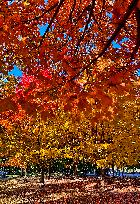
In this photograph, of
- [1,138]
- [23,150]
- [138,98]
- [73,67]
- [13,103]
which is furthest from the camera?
[1,138]

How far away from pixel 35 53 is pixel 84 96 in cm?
320

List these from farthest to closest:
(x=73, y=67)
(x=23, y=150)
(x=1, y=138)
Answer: (x=1, y=138), (x=23, y=150), (x=73, y=67)

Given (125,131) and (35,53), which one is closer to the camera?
(35,53)

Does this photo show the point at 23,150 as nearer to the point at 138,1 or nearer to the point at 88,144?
the point at 88,144

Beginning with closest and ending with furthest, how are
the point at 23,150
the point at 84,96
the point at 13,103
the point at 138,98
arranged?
A: the point at 13,103
the point at 84,96
the point at 138,98
the point at 23,150

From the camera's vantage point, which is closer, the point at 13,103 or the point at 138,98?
the point at 13,103

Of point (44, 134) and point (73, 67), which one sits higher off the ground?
point (44, 134)

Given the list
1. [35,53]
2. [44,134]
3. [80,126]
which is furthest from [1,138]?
Answer: [35,53]

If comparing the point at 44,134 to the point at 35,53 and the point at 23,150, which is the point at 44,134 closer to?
the point at 23,150

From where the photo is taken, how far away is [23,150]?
28.2 meters

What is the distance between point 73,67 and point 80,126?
17.5 metres

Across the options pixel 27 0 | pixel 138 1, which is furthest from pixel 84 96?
pixel 27 0

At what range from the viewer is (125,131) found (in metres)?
21.4

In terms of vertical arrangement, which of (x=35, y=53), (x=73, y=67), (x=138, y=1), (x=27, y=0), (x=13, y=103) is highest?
(x=27, y=0)
